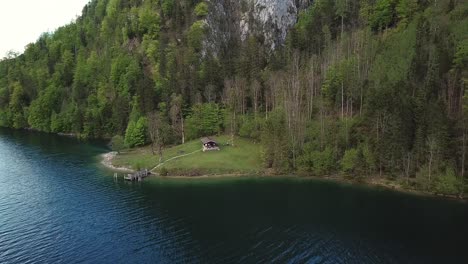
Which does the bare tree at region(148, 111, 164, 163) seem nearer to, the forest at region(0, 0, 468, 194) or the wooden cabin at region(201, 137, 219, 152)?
the forest at region(0, 0, 468, 194)

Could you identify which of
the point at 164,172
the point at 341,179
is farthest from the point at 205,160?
the point at 341,179

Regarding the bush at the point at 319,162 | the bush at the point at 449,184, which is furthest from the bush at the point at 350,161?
the bush at the point at 449,184

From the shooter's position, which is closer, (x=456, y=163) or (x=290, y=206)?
(x=290, y=206)

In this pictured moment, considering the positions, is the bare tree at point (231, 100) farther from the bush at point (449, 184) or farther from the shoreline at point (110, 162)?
the bush at point (449, 184)

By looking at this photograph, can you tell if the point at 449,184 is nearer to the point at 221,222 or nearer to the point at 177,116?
the point at 221,222

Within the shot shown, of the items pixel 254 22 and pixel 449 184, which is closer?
pixel 449 184

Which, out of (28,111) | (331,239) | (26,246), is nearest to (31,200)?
(26,246)

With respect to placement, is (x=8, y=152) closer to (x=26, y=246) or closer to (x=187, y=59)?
(x=187, y=59)
